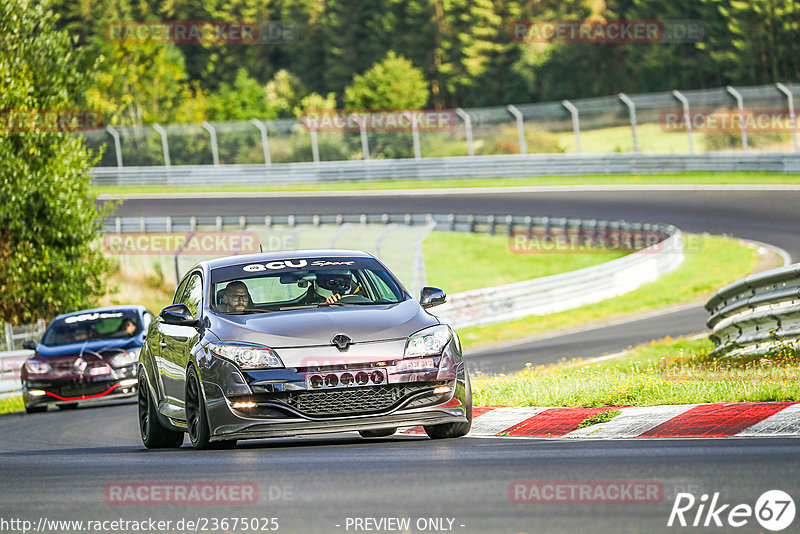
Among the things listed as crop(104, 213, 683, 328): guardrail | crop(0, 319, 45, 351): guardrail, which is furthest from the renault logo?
crop(0, 319, 45, 351): guardrail

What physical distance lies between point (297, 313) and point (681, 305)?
16.4m

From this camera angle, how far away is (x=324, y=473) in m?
6.80

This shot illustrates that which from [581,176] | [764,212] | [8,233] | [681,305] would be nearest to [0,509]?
[681,305]

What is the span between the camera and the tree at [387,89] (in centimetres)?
7262

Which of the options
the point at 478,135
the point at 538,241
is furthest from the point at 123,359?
the point at 478,135

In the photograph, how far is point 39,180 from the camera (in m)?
27.5

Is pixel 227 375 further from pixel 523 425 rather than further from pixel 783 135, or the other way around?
pixel 783 135

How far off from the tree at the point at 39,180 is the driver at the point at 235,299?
19.4 m

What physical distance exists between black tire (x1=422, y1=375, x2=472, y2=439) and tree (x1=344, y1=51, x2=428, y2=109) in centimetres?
6380

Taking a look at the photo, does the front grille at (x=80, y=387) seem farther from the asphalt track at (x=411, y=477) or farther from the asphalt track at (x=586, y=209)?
the asphalt track at (x=411, y=477)

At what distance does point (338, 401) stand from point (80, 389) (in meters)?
10.3

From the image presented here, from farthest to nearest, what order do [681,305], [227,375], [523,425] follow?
1. [681,305]
2. [523,425]
3. [227,375]

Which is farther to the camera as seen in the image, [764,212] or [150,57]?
[150,57]

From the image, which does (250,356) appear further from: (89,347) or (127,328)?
(127,328)
